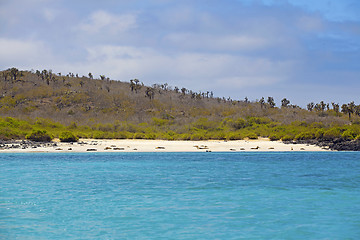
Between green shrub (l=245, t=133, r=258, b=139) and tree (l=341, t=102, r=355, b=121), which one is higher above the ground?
tree (l=341, t=102, r=355, b=121)

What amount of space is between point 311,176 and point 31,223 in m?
16.3

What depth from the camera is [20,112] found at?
91.8 m

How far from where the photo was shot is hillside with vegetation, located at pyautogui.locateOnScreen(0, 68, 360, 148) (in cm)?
5728

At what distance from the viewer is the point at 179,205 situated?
13.9 metres

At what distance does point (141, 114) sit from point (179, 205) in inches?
3229

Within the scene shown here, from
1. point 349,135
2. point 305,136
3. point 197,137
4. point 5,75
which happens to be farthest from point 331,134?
point 5,75

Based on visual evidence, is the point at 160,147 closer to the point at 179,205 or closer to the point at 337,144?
the point at 337,144

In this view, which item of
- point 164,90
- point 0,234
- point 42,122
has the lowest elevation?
point 0,234

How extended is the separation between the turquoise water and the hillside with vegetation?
3174 cm

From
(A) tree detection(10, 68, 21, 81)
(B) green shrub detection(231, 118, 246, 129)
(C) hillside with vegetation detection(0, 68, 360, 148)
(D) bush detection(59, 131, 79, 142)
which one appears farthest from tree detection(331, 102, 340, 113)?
(A) tree detection(10, 68, 21, 81)

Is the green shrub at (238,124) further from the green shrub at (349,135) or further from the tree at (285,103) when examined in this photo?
the tree at (285,103)

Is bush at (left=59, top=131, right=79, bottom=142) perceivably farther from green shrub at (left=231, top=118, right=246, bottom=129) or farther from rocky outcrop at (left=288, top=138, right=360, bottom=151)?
green shrub at (left=231, top=118, right=246, bottom=129)

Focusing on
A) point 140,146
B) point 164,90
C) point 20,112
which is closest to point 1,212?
point 140,146

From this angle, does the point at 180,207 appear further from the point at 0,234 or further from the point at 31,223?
the point at 0,234
